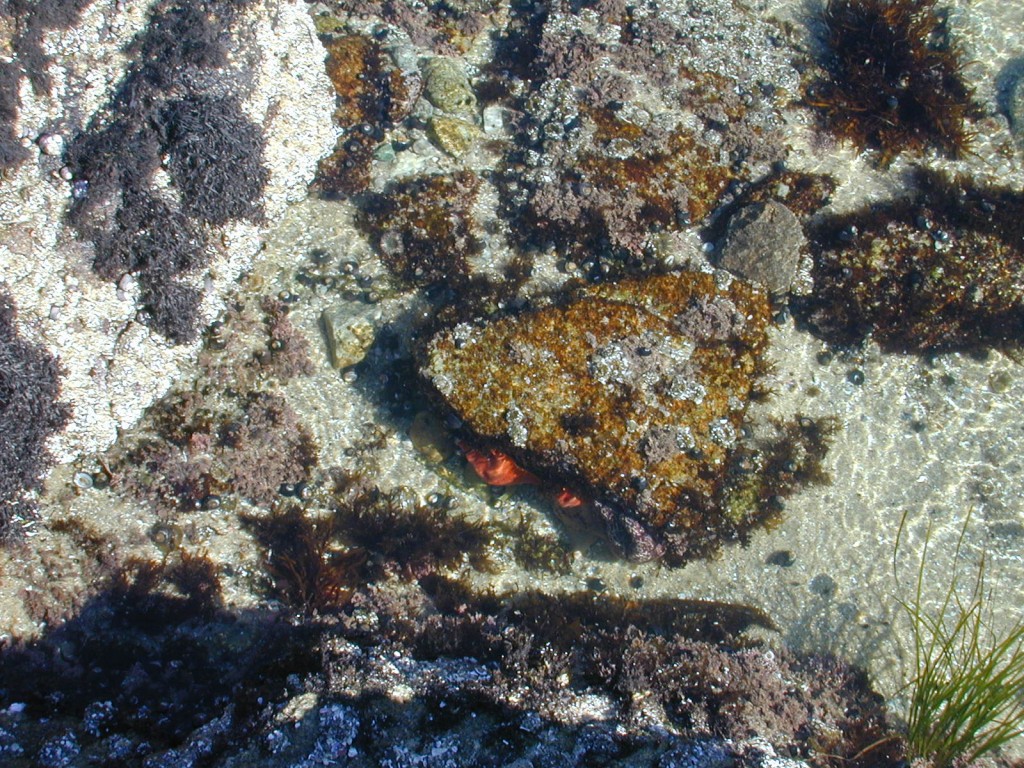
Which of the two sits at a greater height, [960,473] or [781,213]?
[781,213]

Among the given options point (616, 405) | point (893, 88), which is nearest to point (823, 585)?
point (616, 405)

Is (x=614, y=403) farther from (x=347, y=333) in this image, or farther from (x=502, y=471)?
(x=347, y=333)

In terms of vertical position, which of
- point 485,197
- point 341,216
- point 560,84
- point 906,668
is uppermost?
point 560,84

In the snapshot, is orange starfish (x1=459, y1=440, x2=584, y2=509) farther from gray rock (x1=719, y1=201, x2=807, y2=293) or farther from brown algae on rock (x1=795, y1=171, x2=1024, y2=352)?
brown algae on rock (x1=795, y1=171, x2=1024, y2=352)

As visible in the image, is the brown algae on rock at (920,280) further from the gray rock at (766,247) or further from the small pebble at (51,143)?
the small pebble at (51,143)

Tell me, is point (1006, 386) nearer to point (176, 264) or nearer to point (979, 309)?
point (979, 309)

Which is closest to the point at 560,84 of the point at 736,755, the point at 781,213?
the point at 781,213
